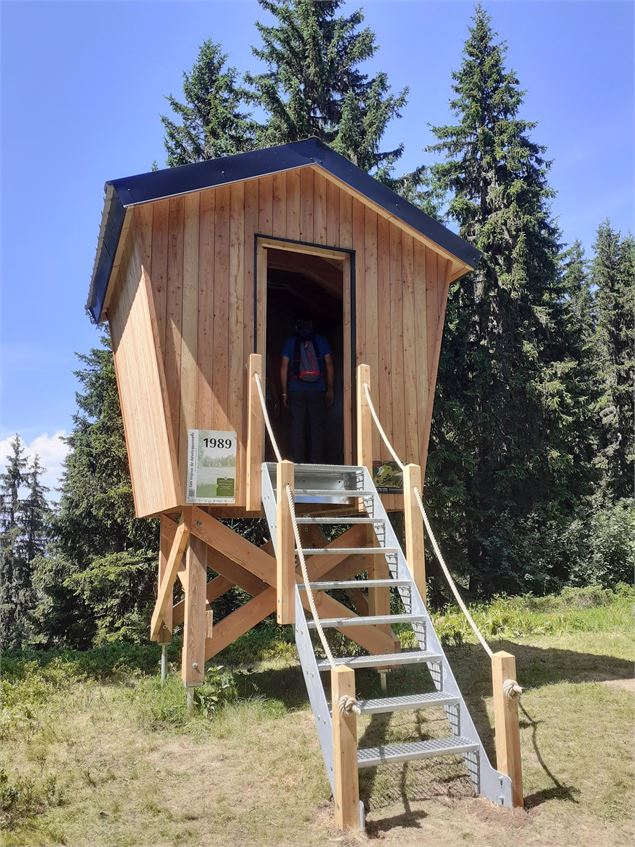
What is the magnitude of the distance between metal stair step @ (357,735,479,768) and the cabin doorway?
4.54 m

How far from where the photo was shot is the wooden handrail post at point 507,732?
430cm

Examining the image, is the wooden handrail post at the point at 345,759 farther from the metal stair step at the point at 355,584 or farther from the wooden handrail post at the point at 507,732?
the metal stair step at the point at 355,584

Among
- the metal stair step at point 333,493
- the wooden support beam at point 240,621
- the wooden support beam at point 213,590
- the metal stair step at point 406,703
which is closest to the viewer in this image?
the metal stair step at point 406,703

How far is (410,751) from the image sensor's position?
4.41 m

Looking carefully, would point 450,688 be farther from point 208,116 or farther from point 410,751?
point 208,116

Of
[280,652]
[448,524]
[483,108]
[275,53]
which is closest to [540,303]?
[483,108]

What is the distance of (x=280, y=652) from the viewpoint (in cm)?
1005

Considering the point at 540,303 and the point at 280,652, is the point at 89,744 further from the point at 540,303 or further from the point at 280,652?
→ the point at 540,303

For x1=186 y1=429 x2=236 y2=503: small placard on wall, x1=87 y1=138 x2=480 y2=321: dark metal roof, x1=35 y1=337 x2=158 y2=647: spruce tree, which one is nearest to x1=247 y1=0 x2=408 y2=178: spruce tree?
x1=35 y1=337 x2=158 y2=647: spruce tree

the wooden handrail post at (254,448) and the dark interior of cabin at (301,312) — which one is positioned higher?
the dark interior of cabin at (301,312)

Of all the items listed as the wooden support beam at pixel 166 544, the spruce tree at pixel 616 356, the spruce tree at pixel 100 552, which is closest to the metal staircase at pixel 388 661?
the wooden support beam at pixel 166 544

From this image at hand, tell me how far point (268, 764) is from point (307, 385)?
4502 millimetres

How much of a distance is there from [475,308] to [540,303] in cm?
231

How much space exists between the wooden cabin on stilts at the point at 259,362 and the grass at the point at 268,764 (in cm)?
72
